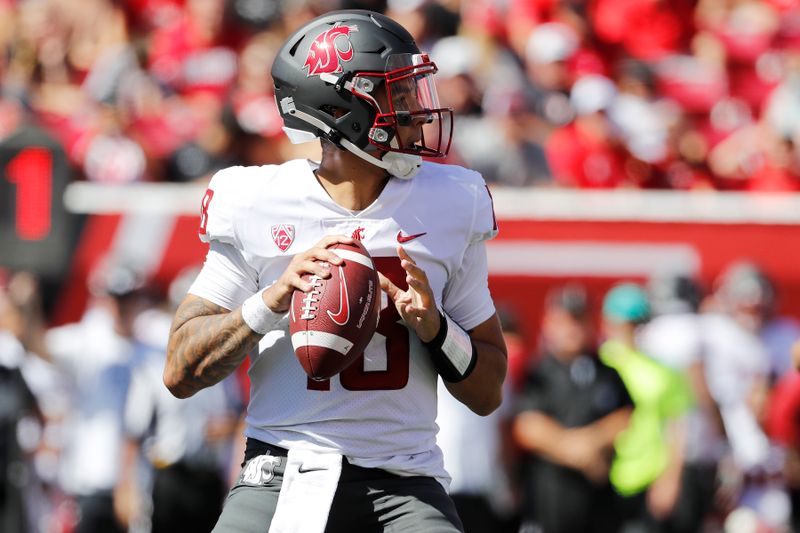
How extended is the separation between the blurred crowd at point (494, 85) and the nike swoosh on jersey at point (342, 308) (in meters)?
4.96

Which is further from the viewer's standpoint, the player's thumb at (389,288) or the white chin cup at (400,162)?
the white chin cup at (400,162)

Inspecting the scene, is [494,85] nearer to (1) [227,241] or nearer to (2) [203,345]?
(1) [227,241]

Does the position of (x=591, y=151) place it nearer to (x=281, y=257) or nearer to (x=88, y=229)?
(x=88, y=229)

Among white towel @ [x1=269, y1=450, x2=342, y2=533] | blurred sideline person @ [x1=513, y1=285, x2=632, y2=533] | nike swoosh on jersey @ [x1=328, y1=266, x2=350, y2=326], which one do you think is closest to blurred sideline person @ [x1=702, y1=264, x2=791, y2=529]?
blurred sideline person @ [x1=513, y1=285, x2=632, y2=533]

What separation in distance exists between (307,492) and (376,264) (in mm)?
546

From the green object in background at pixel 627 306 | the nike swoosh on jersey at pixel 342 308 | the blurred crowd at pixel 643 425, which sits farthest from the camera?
the green object in background at pixel 627 306

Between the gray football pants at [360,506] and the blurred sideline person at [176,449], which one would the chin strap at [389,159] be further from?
the blurred sideline person at [176,449]

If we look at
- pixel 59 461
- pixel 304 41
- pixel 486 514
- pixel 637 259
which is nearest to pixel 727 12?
pixel 637 259

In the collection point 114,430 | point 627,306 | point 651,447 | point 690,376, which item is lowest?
point 651,447

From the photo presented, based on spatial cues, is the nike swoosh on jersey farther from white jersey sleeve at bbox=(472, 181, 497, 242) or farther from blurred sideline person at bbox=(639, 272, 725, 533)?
blurred sideline person at bbox=(639, 272, 725, 533)

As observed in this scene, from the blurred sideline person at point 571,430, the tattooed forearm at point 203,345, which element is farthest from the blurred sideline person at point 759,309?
the tattooed forearm at point 203,345

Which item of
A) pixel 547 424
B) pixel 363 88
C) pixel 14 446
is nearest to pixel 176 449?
pixel 14 446

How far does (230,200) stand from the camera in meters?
3.46

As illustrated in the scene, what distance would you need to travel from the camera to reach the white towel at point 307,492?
3.26 metres
